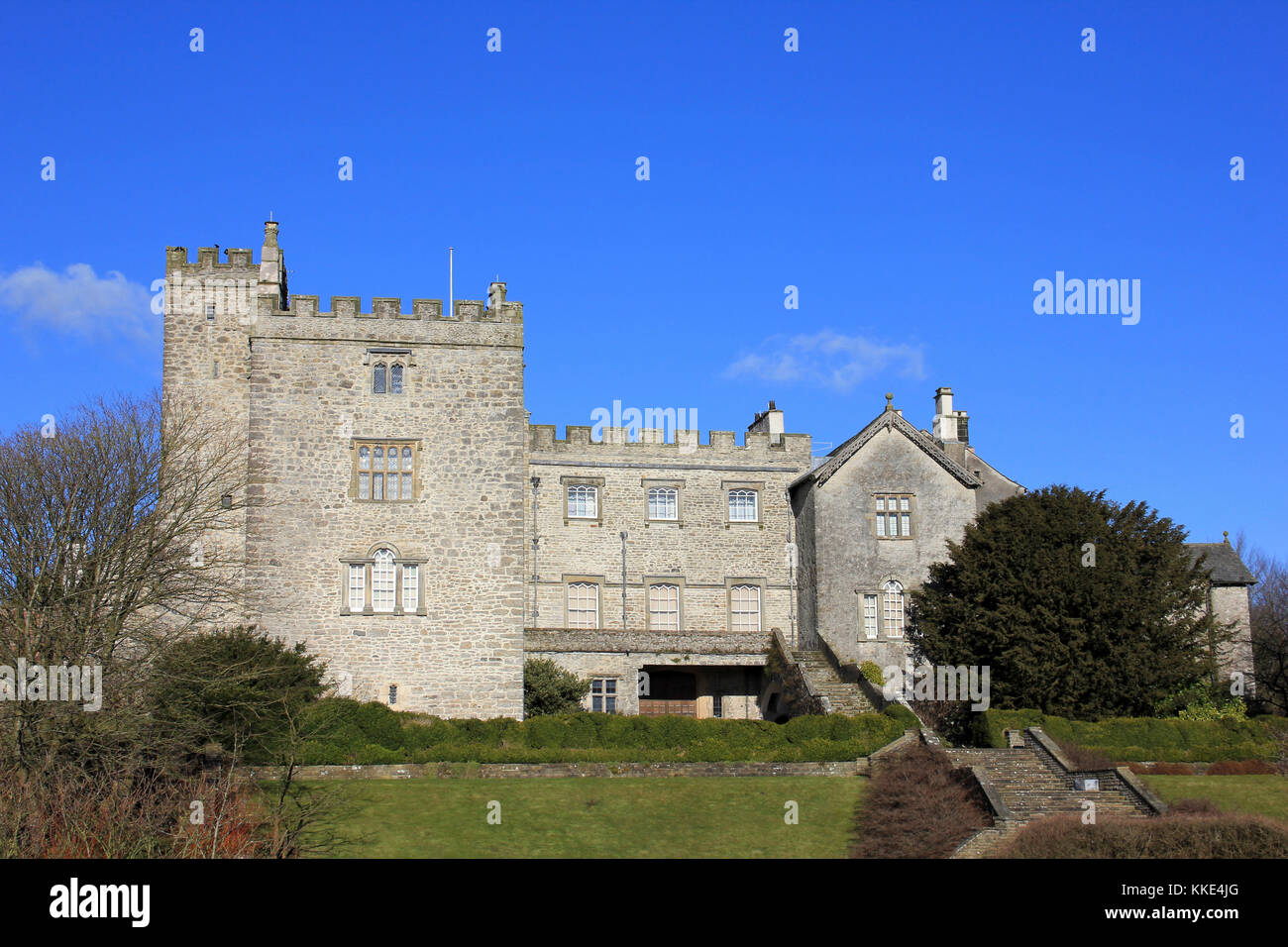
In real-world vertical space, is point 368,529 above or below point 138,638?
above

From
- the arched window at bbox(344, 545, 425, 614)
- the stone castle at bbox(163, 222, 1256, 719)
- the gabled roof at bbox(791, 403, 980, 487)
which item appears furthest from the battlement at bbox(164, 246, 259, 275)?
the gabled roof at bbox(791, 403, 980, 487)

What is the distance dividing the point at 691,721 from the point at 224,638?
10917mm

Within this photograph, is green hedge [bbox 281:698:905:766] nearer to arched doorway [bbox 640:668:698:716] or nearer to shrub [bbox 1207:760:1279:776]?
shrub [bbox 1207:760:1279:776]

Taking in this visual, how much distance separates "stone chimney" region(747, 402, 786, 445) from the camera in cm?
4525

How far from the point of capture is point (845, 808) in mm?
27016

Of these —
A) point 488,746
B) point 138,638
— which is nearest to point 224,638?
point 138,638

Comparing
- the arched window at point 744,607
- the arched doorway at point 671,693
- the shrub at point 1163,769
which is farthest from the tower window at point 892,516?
the shrub at point 1163,769

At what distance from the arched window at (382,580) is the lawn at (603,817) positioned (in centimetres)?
837

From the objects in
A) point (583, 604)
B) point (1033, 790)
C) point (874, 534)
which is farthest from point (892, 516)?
point (1033, 790)

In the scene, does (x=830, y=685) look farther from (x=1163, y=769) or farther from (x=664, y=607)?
(x=1163, y=769)
